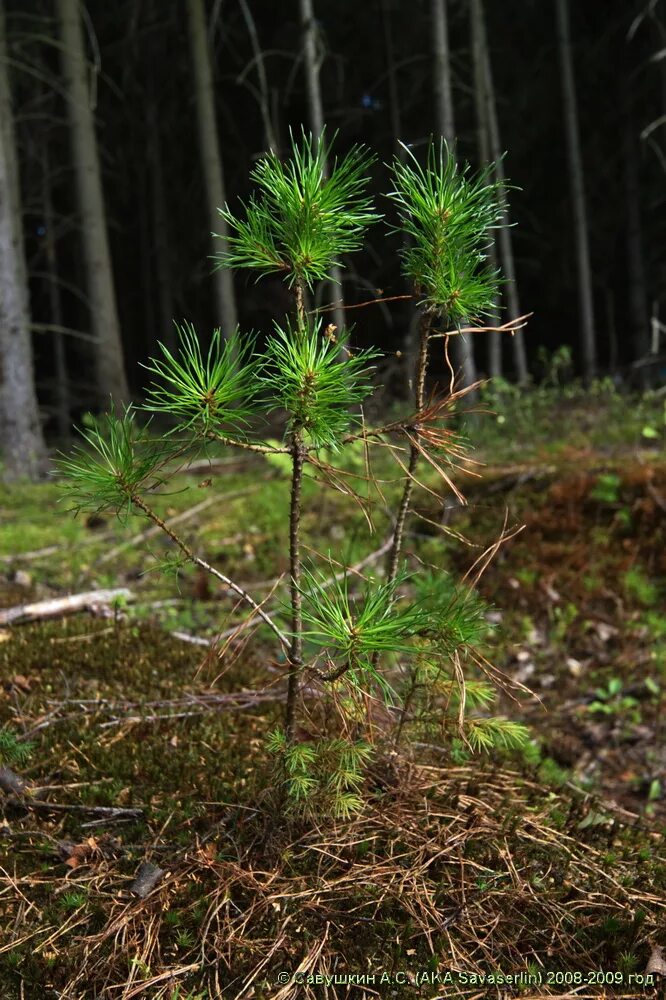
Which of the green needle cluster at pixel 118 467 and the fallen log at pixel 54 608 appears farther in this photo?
the fallen log at pixel 54 608

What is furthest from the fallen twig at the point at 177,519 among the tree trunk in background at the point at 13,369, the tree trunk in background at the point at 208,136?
the tree trunk in background at the point at 208,136

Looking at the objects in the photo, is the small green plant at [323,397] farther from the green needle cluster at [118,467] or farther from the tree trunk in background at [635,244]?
the tree trunk in background at [635,244]

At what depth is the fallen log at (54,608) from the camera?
3359mm

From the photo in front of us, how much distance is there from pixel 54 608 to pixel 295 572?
222cm

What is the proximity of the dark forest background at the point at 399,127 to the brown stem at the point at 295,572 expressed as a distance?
14.4 meters

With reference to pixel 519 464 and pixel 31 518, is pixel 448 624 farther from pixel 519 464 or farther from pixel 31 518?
pixel 31 518

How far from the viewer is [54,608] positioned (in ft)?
11.3

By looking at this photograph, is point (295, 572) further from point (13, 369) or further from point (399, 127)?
point (399, 127)

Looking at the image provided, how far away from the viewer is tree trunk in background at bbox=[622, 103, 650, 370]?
52.3 ft

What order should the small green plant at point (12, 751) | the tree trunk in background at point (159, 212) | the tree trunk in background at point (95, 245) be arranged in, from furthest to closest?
the tree trunk in background at point (159, 212)
the tree trunk in background at point (95, 245)
the small green plant at point (12, 751)

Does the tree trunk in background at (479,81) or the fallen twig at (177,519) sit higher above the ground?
the tree trunk in background at (479,81)

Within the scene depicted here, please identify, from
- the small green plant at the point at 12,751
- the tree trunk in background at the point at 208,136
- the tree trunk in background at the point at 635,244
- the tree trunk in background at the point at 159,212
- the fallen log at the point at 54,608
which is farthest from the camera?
the tree trunk in background at the point at 159,212

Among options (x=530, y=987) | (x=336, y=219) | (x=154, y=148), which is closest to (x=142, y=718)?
(x=530, y=987)

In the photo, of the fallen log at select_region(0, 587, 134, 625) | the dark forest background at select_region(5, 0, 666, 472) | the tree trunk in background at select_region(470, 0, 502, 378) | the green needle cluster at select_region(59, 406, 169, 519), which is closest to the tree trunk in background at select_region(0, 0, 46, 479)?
the fallen log at select_region(0, 587, 134, 625)
